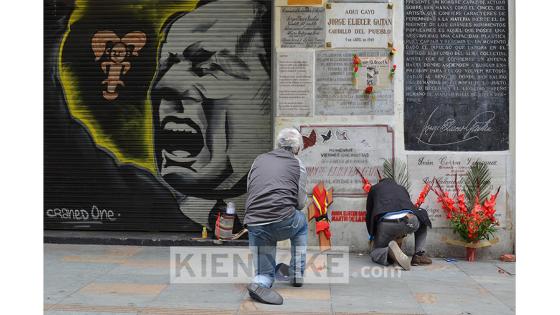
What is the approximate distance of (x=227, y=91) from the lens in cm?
889

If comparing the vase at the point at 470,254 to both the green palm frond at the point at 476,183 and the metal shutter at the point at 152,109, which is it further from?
the metal shutter at the point at 152,109

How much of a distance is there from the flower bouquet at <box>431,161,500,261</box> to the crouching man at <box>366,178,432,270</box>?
1.66ft

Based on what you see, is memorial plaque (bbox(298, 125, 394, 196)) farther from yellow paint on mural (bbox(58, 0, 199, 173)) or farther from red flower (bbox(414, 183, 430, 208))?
yellow paint on mural (bbox(58, 0, 199, 173))

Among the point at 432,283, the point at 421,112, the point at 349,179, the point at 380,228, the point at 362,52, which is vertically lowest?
the point at 432,283

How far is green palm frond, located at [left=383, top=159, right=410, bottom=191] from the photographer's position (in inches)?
311

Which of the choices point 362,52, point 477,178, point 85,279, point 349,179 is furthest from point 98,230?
point 477,178

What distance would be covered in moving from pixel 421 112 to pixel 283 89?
189 cm

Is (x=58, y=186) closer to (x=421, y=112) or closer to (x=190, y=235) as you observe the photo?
A: (x=190, y=235)

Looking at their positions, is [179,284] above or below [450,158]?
below

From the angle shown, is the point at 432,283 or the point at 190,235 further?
the point at 190,235

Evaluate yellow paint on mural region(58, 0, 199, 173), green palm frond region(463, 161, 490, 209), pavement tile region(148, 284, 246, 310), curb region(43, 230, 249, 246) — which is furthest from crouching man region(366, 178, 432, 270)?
yellow paint on mural region(58, 0, 199, 173)

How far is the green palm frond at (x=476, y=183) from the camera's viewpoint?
7.84 m

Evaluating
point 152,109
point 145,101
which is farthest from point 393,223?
point 145,101
